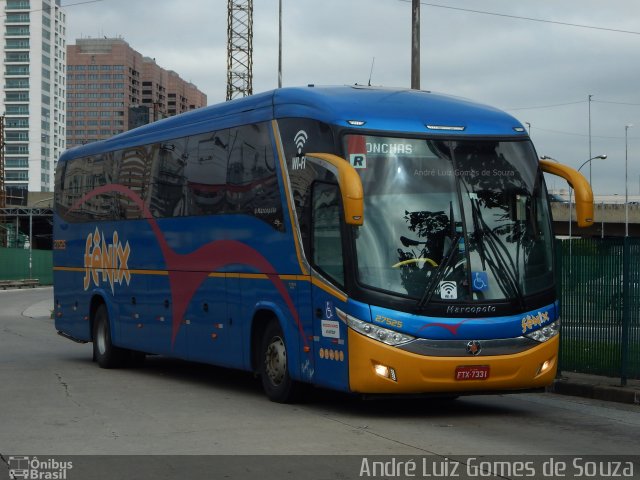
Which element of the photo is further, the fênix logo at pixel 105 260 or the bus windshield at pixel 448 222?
the fênix logo at pixel 105 260

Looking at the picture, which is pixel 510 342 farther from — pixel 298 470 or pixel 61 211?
pixel 61 211

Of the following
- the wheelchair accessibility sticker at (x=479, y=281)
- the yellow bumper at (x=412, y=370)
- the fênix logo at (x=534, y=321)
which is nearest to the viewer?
the yellow bumper at (x=412, y=370)

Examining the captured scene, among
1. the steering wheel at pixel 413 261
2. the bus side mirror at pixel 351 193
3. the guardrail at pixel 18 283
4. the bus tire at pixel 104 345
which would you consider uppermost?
the bus side mirror at pixel 351 193

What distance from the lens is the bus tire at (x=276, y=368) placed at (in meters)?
12.9

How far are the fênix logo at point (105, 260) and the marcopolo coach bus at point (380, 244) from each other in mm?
3676

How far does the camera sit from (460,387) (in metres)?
11.5

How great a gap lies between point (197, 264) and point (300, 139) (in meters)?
3.45

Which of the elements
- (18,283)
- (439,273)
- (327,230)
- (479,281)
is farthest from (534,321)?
(18,283)

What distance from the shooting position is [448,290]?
1147 centimetres

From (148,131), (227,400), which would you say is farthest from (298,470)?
(148,131)

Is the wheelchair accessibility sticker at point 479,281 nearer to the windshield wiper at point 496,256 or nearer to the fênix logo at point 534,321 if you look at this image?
the windshield wiper at point 496,256

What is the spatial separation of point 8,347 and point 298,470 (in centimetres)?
1694

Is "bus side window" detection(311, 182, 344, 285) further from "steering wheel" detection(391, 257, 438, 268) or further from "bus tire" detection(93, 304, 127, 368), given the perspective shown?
"bus tire" detection(93, 304, 127, 368)

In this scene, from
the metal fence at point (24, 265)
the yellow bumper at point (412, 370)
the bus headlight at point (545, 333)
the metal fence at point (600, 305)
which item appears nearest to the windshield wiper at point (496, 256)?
the bus headlight at point (545, 333)
